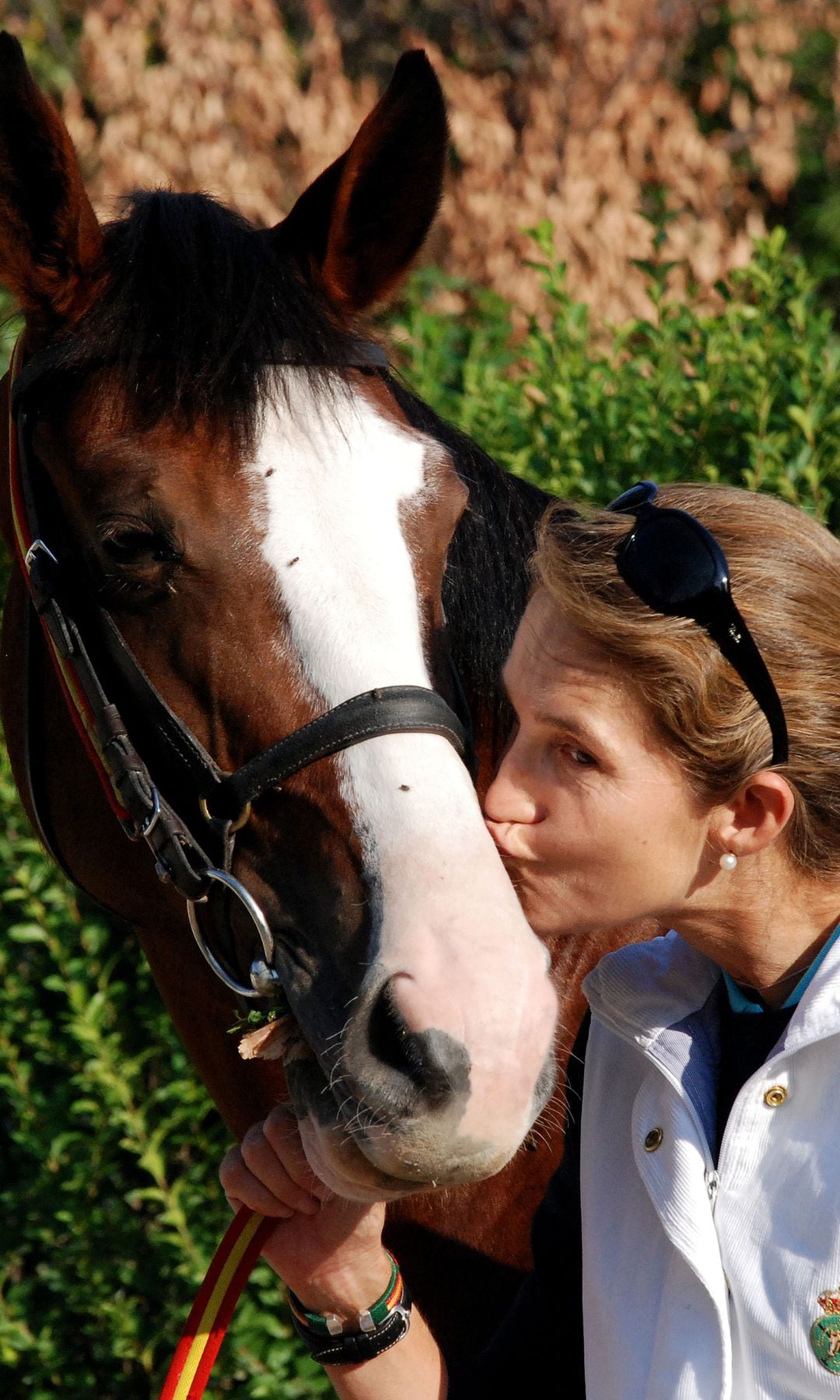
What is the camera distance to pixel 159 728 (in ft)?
5.90

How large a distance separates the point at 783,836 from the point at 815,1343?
48cm

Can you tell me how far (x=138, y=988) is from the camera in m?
3.45

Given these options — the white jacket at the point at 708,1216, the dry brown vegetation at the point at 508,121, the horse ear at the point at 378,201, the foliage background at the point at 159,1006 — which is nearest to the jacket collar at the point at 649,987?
the white jacket at the point at 708,1216

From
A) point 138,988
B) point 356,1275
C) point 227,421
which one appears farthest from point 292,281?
point 138,988

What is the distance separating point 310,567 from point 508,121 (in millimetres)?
6500

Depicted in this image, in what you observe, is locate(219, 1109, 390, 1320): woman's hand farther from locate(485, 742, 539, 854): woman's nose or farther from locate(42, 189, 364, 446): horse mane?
locate(42, 189, 364, 446): horse mane

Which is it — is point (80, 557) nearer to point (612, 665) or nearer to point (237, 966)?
point (237, 966)

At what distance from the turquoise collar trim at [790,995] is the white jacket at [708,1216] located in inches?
0.9

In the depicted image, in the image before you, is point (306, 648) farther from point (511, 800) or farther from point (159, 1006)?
point (159, 1006)

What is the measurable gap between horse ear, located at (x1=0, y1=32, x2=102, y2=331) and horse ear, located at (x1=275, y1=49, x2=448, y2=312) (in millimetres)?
318

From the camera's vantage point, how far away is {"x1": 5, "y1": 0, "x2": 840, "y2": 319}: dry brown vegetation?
6402 millimetres

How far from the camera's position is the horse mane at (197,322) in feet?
5.88

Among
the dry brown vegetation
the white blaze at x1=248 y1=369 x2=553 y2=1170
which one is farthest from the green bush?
the dry brown vegetation

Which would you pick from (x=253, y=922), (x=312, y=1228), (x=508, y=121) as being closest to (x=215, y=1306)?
(x=312, y=1228)
